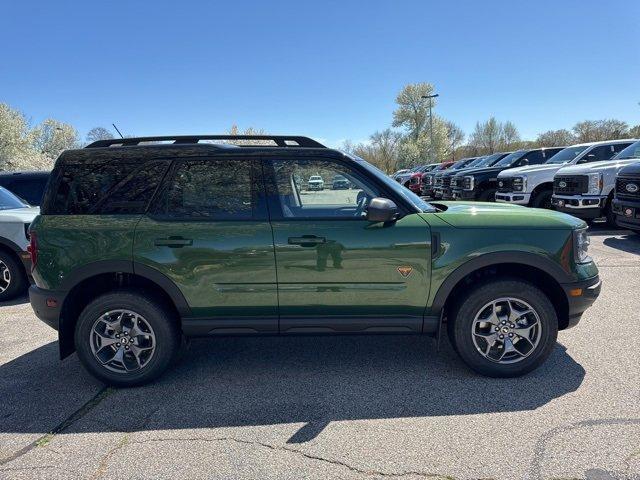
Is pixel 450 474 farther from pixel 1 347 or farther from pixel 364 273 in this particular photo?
pixel 1 347

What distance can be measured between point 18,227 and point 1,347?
6.66 feet

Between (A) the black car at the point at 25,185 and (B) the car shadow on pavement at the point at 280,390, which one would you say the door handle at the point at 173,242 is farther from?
(A) the black car at the point at 25,185

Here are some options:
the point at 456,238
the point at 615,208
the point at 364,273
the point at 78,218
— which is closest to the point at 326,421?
the point at 364,273

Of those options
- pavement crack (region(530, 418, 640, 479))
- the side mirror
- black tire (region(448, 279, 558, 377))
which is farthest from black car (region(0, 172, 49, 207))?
pavement crack (region(530, 418, 640, 479))

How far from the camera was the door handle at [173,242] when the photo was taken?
127 inches

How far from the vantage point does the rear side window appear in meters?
3.31

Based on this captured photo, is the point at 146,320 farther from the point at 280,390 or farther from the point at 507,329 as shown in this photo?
the point at 507,329

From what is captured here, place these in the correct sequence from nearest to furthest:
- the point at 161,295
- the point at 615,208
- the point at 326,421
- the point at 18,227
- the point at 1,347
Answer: the point at 326,421 → the point at 161,295 → the point at 1,347 → the point at 18,227 → the point at 615,208

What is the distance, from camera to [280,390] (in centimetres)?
329

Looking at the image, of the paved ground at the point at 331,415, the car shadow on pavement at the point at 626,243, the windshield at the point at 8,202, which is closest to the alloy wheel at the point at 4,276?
the windshield at the point at 8,202

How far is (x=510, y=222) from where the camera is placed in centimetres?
324

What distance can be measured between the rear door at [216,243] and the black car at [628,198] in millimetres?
7581

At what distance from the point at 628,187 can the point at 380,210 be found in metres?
7.30

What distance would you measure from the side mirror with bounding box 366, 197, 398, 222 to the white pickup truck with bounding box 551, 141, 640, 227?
27.1ft
